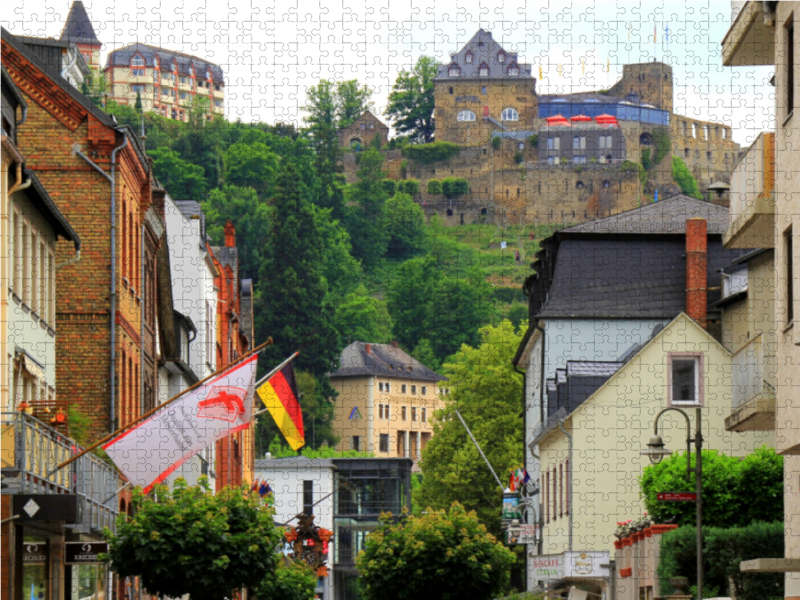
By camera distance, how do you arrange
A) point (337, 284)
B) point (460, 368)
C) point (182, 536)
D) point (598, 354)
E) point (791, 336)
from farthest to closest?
point (337, 284), point (460, 368), point (598, 354), point (182, 536), point (791, 336)

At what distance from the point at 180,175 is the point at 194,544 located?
86.9m

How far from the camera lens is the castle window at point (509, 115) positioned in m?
176

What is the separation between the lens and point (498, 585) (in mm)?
32344

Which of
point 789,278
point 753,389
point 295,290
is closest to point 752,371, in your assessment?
point 753,389

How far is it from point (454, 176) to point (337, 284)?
49.5 metres

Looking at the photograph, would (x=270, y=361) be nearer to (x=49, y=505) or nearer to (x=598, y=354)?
(x=598, y=354)

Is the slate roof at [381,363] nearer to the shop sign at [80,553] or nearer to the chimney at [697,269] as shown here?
the chimney at [697,269]

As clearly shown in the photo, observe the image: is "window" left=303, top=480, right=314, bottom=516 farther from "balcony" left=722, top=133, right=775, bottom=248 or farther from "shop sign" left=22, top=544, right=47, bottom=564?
"balcony" left=722, top=133, right=775, bottom=248

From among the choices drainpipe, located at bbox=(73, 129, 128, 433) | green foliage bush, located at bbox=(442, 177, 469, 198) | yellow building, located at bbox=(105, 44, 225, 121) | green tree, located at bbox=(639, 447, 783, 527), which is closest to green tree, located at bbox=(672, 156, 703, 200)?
green foliage bush, located at bbox=(442, 177, 469, 198)

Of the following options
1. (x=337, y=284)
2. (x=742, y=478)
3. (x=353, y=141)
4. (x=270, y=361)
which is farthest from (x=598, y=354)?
(x=353, y=141)

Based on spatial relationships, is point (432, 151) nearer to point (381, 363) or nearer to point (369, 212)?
point (369, 212)

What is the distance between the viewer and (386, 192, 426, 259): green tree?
142 metres

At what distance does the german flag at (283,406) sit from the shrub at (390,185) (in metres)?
127

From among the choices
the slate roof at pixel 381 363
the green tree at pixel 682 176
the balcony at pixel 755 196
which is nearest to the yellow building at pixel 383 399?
the slate roof at pixel 381 363
